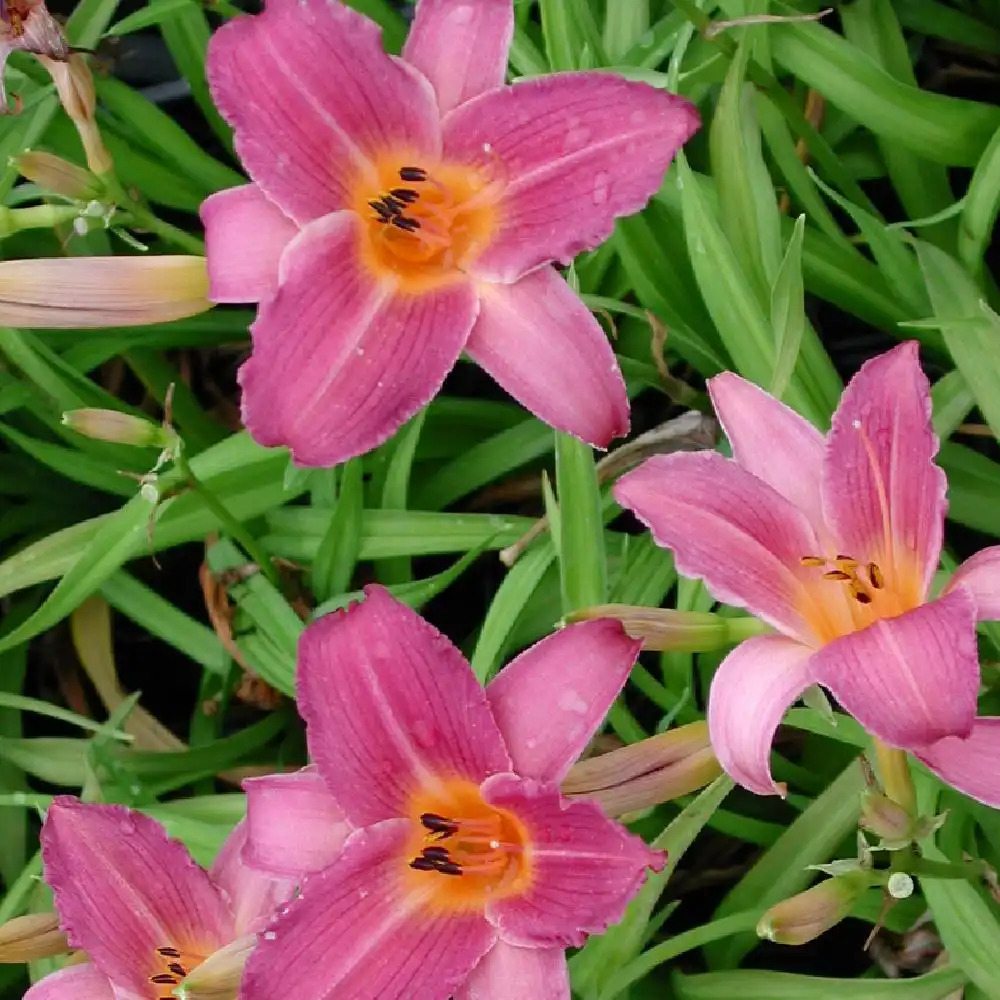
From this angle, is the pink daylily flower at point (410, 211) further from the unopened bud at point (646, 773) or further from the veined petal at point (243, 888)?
the veined petal at point (243, 888)

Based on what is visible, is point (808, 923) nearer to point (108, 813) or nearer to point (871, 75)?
point (108, 813)

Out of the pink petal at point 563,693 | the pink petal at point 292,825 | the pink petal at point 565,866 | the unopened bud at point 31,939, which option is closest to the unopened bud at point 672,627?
the pink petal at point 563,693

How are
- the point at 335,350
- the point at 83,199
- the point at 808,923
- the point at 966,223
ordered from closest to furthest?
the point at 808,923
the point at 335,350
the point at 83,199
the point at 966,223

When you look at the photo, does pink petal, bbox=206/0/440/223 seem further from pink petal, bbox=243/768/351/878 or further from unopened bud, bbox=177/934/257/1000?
unopened bud, bbox=177/934/257/1000

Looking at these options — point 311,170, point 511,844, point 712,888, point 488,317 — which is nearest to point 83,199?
point 311,170

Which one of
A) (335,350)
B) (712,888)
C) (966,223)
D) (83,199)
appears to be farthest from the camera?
(712,888)

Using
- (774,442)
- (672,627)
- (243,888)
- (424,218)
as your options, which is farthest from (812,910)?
(424,218)

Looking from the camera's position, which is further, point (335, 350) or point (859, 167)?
point (859, 167)
